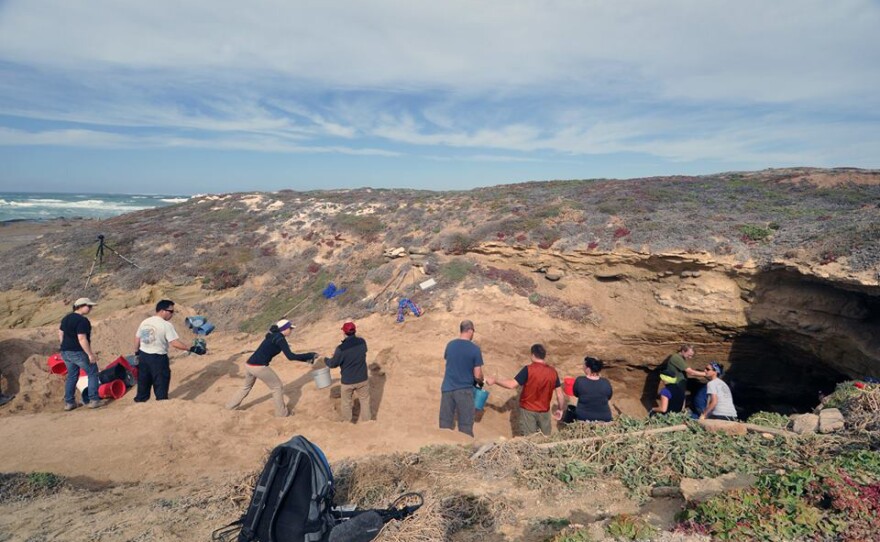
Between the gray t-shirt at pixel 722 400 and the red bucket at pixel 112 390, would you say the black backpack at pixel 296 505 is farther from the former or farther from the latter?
the red bucket at pixel 112 390

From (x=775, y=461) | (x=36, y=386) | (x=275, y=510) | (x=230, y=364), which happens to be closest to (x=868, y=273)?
(x=775, y=461)

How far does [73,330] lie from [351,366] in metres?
5.24

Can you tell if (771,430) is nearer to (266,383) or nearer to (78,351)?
(266,383)

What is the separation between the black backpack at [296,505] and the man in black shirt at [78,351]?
21.9ft

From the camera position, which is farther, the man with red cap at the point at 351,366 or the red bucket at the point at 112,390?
the red bucket at the point at 112,390

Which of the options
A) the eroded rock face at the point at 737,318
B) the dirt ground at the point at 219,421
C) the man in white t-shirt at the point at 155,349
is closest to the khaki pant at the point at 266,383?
the dirt ground at the point at 219,421

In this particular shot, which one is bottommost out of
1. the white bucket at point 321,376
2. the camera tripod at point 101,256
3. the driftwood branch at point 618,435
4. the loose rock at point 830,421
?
the white bucket at point 321,376

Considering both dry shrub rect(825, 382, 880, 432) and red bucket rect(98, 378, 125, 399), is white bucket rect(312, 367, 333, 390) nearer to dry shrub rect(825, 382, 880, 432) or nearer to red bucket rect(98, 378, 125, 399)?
red bucket rect(98, 378, 125, 399)

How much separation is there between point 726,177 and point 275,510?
23301 mm

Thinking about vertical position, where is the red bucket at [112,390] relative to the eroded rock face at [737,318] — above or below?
below

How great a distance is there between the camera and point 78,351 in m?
8.48

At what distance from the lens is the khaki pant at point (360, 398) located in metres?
8.26

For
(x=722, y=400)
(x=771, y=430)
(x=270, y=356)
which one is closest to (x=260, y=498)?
(x=270, y=356)

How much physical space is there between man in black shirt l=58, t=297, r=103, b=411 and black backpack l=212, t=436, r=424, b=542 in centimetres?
668
